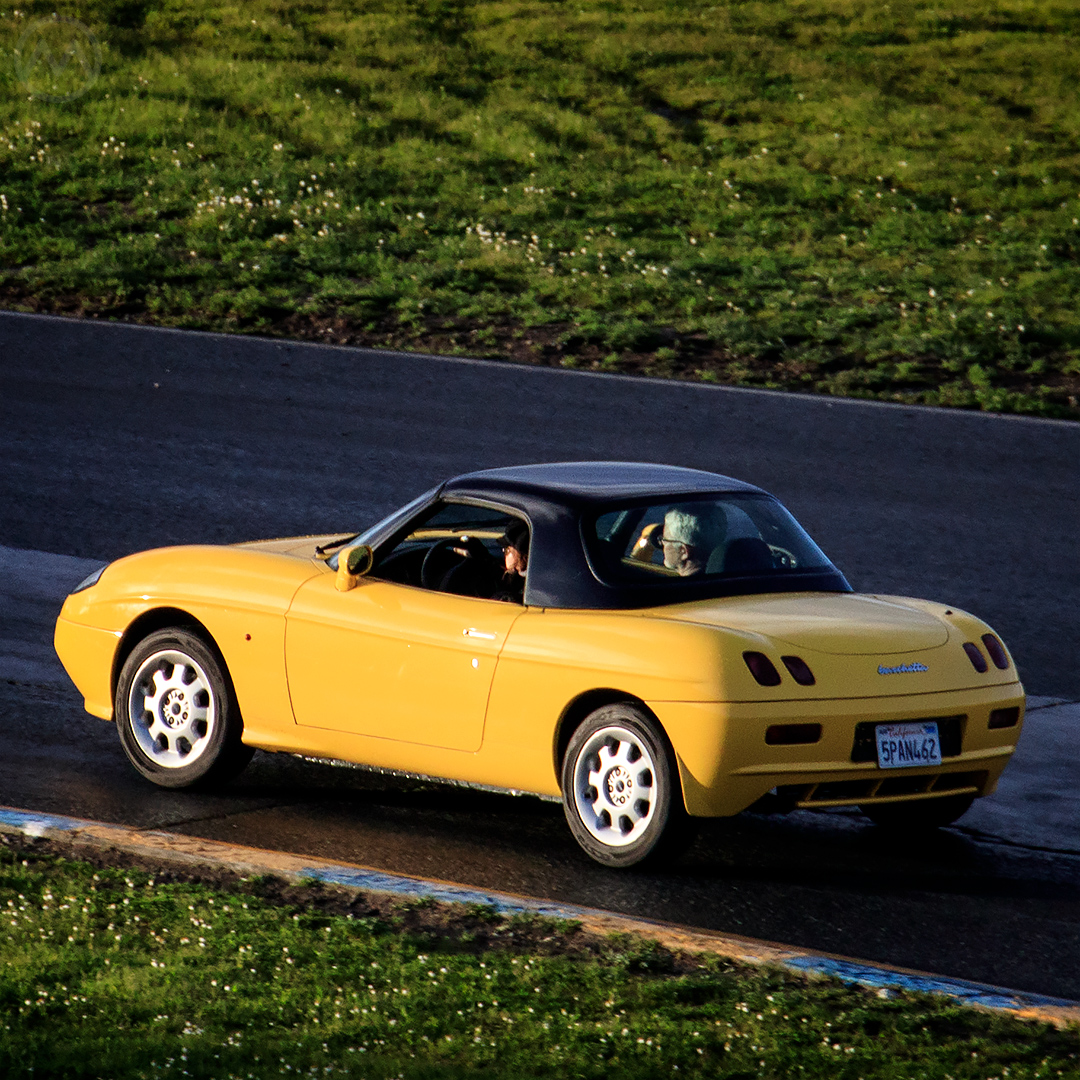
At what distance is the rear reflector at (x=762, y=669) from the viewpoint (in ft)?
21.6

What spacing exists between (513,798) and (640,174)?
2030 centimetres

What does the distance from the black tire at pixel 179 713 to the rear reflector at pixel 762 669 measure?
246 cm

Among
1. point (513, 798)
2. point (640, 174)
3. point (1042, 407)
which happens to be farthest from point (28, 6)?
point (513, 798)

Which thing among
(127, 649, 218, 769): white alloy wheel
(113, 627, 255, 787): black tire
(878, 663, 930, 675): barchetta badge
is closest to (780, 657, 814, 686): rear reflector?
(878, 663, 930, 675): barchetta badge

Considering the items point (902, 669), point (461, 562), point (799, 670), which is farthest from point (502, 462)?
point (799, 670)

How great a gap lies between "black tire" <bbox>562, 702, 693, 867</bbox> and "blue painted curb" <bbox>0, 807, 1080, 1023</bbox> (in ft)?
1.94

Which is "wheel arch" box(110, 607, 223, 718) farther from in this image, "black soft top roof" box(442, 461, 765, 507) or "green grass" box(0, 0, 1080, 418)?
"green grass" box(0, 0, 1080, 418)

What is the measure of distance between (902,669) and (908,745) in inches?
11.0

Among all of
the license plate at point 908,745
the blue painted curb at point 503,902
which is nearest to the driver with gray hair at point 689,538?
the license plate at point 908,745

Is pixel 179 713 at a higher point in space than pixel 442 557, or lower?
lower

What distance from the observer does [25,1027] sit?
15.7 feet

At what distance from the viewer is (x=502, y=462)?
54.4 feet

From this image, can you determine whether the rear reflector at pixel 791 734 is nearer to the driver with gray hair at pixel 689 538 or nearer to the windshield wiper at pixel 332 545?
the driver with gray hair at pixel 689 538

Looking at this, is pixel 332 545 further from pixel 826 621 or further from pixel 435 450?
pixel 435 450
